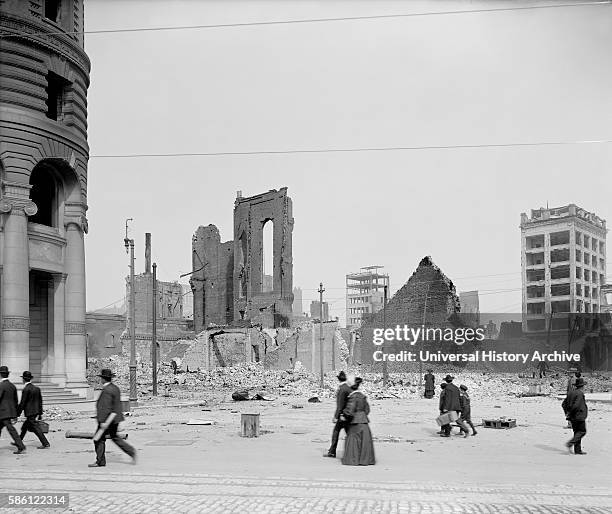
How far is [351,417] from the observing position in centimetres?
1216

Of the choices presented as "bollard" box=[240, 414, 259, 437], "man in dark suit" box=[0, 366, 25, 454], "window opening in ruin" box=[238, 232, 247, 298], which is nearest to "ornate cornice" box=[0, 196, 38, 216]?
"bollard" box=[240, 414, 259, 437]

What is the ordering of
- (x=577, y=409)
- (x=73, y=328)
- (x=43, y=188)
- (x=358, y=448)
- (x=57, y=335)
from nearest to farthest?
1. (x=358, y=448)
2. (x=577, y=409)
3. (x=57, y=335)
4. (x=73, y=328)
5. (x=43, y=188)

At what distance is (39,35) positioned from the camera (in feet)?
75.7

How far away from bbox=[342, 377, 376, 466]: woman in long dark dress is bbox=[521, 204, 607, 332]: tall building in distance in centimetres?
3859

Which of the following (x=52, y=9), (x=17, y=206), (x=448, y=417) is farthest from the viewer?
(x=52, y=9)

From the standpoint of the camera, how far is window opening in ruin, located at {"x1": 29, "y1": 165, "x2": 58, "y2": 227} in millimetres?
24773

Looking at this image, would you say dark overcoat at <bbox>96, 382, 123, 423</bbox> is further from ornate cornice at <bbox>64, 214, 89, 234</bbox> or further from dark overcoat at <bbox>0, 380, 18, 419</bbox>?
ornate cornice at <bbox>64, 214, 89, 234</bbox>

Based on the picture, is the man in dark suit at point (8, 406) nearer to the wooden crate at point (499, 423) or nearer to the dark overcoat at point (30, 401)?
the dark overcoat at point (30, 401)

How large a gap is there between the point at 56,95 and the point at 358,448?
1738 centimetres

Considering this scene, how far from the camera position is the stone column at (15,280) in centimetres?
2189

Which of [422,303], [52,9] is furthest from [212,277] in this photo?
[52,9]

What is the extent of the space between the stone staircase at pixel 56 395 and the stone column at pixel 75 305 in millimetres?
453

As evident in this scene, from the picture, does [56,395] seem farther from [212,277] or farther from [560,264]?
[212,277]

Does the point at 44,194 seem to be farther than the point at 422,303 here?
No
